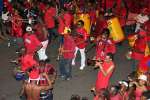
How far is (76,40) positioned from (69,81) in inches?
51.7

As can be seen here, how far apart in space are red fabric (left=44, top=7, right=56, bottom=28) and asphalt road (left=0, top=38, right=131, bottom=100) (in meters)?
1.05

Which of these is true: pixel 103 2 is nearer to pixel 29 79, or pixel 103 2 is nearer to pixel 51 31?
pixel 51 31

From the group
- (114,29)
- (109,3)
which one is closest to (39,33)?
(114,29)

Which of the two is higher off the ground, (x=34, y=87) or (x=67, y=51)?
(x=67, y=51)

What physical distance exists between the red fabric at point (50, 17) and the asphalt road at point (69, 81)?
1052 millimetres

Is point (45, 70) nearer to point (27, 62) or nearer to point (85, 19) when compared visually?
point (27, 62)

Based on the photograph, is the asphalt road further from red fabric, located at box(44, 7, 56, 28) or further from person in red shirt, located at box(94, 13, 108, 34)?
red fabric, located at box(44, 7, 56, 28)

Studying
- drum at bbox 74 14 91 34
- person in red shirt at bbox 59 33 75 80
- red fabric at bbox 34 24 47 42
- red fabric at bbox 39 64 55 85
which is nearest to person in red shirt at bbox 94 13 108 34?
drum at bbox 74 14 91 34

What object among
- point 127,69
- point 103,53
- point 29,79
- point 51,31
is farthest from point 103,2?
point 29,79

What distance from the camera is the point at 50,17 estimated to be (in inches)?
658

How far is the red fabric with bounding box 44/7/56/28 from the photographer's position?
16562 millimetres

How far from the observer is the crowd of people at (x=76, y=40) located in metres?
10.9

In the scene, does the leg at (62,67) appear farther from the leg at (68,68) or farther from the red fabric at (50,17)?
the red fabric at (50,17)

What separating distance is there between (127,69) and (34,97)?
5.08 metres
